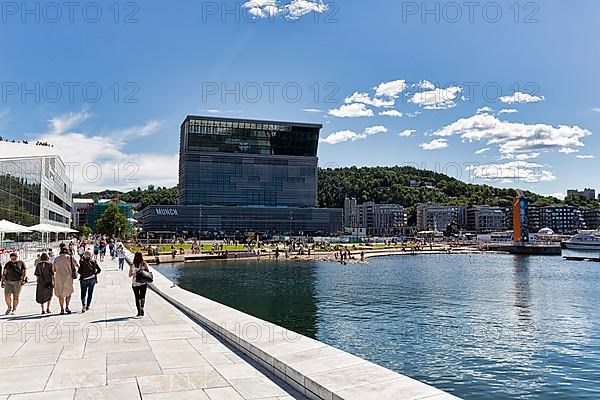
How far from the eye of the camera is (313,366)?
26.3 feet

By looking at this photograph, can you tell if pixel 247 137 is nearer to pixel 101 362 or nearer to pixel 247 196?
pixel 247 196

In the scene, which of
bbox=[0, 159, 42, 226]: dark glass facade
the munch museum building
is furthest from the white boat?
bbox=[0, 159, 42, 226]: dark glass facade

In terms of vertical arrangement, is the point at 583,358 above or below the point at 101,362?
below

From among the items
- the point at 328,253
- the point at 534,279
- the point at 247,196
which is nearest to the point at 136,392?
the point at 534,279

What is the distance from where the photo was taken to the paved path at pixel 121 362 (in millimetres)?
7707

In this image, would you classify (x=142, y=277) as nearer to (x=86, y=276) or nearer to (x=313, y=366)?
(x=86, y=276)

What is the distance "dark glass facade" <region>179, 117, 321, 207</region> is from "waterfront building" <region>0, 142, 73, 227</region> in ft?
227

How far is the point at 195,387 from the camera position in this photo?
795 cm

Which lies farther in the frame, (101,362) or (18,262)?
(18,262)

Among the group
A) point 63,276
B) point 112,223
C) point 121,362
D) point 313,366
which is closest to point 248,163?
point 112,223

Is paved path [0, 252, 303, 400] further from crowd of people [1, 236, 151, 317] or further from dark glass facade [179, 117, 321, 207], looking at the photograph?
dark glass facade [179, 117, 321, 207]

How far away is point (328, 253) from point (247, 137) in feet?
273

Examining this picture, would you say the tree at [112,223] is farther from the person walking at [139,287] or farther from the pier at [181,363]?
the pier at [181,363]

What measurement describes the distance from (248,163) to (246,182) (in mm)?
6077
